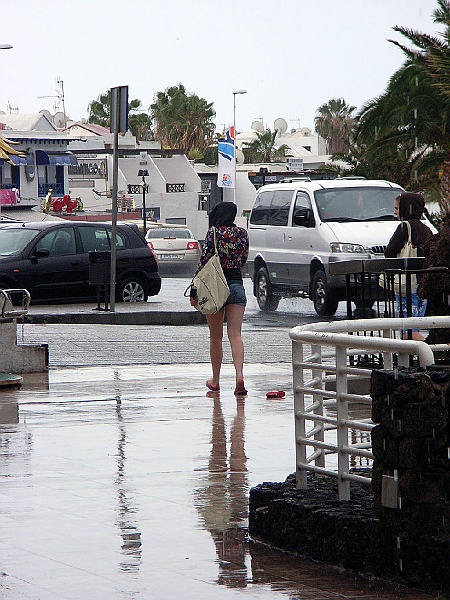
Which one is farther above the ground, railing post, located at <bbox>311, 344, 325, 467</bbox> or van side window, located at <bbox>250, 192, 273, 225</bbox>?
van side window, located at <bbox>250, 192, 273, 225</bbox>

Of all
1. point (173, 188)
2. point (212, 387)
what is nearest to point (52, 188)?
point (173, 188)

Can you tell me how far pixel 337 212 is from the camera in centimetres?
2119

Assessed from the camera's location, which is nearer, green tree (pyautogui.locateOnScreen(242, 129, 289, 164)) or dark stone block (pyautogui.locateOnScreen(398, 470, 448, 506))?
dark stone block (pyautogui.locateOnScreen(398, 470, 448, 506))

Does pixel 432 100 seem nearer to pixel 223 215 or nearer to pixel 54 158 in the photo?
pixel 223 215

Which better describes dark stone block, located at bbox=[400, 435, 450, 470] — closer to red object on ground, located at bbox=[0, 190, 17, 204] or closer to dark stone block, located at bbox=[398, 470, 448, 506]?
dark stone block, located at bbox=[398, 470, 448, 506]

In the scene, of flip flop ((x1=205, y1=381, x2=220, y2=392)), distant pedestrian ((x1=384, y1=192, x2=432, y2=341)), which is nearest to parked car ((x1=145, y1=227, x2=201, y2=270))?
distant pedestrian ((x1=384, y1=192, x2=432, y2=341))

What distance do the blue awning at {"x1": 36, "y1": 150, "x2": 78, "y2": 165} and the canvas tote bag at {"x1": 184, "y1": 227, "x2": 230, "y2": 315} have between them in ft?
191

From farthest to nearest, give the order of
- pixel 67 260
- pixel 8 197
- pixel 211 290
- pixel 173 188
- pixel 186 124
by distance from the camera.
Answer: pixel 186 124
pixel 173 188
pixel 8 197
pixel 67 260
pixel 211 290

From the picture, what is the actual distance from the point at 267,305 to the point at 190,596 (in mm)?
18330

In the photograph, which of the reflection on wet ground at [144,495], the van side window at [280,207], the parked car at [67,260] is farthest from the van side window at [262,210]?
the reflection on wet ground at [144,495]

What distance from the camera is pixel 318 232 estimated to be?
20.9 m

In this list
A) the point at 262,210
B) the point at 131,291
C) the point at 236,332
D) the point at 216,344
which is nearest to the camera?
the point at 216,344

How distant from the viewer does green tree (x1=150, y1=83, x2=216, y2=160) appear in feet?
336

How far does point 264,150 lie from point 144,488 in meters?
109
